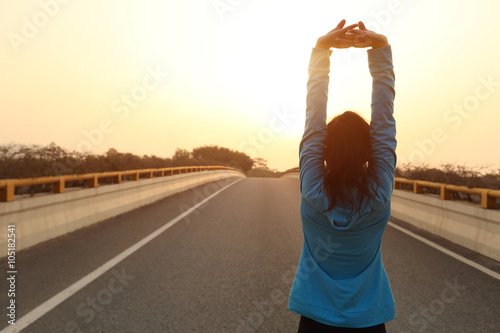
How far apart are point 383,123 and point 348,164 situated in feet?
0.91

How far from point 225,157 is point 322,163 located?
117149 mm

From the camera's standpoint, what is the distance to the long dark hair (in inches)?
75.2

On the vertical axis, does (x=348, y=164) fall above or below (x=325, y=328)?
above

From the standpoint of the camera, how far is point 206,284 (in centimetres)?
620

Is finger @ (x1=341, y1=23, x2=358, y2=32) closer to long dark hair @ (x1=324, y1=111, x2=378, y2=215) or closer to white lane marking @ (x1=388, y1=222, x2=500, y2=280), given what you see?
long dark hair @ (x1=324, y1=111, x2=378, y2=215)

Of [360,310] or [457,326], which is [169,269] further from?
[360,310]

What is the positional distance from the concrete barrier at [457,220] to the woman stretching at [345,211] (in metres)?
6.85

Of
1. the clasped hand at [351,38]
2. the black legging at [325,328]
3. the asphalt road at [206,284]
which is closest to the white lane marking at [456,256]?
the asphalt road at [206,284]

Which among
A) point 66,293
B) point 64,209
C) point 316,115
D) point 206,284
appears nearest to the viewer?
point 316,115

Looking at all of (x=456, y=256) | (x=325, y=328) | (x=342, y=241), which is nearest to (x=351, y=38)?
(x=342, y=241)

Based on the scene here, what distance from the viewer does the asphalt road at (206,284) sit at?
4.79 meters

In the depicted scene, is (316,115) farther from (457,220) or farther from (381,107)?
(457,220)

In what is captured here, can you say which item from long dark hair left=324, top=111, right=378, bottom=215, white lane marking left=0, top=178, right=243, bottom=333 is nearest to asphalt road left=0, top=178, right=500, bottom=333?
white lane marking left=0, top=178, right=243, bottom=333

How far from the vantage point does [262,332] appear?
178 inches
